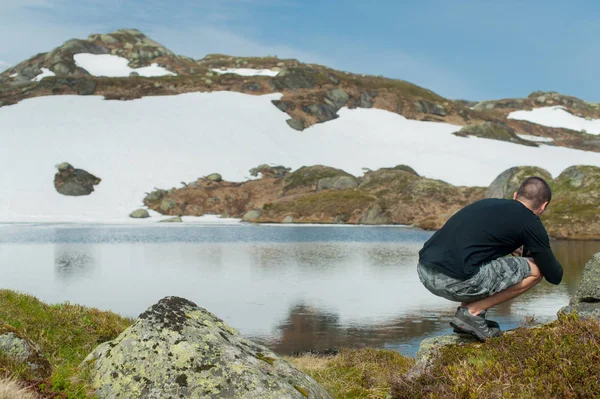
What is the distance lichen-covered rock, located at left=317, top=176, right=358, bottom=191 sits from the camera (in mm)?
103688

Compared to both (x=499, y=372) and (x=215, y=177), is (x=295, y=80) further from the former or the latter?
(x=499, y=372)

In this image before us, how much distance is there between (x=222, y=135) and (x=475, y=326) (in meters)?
126

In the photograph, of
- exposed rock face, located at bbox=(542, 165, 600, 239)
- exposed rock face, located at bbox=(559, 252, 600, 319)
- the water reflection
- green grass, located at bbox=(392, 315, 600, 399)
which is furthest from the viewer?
exposed rock face, located at bbox=(542, 165, 600, 239)

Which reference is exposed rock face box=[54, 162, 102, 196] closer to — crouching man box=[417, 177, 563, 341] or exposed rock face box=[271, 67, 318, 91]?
exposed rock face box=[271, 67, 318, 91]

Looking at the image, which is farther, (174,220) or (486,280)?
(174,220)

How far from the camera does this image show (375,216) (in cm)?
8919

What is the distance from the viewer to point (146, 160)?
383 ft

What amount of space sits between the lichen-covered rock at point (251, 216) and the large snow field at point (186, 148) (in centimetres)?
1743

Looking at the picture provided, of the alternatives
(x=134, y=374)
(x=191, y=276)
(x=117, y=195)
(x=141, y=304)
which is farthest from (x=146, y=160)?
(x=134, y=374)

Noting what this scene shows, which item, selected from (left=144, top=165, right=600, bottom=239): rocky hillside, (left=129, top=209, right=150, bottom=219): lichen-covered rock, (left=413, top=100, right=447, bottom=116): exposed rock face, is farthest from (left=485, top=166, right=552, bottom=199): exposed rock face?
(left=413, top=100, right=447, bottom=116): exposed rock face

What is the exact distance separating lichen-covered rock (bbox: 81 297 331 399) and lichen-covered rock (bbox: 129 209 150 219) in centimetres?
9045

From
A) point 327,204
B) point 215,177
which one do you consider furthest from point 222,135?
point 327,204

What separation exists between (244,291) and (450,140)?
12589 cm

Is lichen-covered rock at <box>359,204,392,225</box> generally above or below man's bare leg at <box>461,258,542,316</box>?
below
